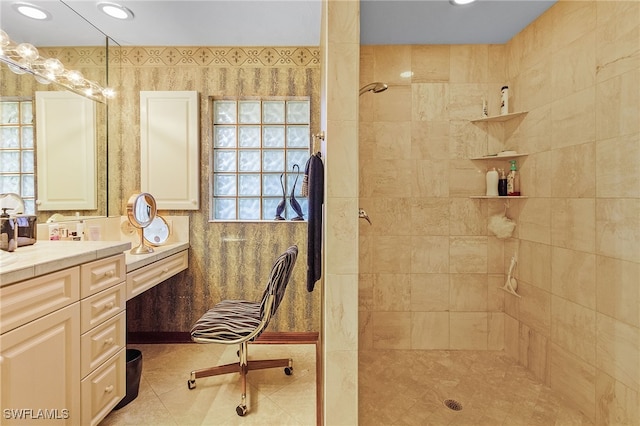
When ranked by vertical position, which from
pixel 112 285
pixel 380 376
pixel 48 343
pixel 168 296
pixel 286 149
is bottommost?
pixel 380 376

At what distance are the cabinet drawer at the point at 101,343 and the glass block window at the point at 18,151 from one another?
3.04 feet

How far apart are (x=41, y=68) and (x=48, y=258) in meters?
1.41

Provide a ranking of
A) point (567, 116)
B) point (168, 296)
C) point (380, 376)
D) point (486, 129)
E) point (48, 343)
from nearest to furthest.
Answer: point (48, 343)
point (567, 116)
point (380, 376)
point (486, 129)
point (168, 296)

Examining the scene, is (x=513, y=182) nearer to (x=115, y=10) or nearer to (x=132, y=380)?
(x=132, y=380)

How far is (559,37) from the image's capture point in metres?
1.76

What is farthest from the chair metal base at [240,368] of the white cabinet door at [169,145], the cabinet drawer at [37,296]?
the white cabinet door at [169,145]

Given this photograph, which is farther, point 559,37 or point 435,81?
point 435,81

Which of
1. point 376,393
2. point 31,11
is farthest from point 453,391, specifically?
point 31,11

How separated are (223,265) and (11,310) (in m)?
1.46

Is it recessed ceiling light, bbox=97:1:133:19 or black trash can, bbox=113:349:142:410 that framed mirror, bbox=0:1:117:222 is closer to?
recessed ceiling light, bbox=97:1:133:19

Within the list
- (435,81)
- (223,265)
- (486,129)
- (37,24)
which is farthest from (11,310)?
(486,129)

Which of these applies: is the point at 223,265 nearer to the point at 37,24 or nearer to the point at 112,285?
the point at 112,285

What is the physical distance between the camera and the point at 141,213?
6.81ft

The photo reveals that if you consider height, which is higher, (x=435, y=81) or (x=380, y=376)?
(x=435, y=81)
